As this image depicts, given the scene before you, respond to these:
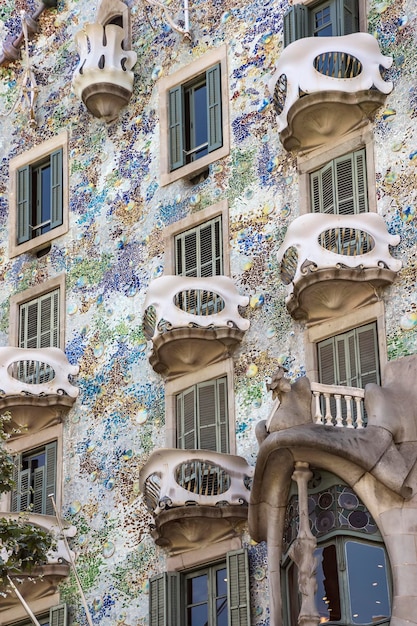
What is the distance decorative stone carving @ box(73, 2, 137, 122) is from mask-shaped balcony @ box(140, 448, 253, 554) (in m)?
7.11

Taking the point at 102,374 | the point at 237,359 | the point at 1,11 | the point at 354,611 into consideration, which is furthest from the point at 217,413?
the point at 1,11

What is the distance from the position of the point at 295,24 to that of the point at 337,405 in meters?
6.85

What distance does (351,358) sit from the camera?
24734mm

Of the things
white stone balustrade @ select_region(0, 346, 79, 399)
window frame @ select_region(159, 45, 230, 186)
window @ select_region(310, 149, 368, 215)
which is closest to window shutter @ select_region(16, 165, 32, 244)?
white stone balustrade @ select_region(0, 346, 79, 399)

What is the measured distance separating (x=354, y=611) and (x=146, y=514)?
16.0ft

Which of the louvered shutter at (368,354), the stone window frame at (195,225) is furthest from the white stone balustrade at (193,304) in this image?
the louvered shutter at (368,354)

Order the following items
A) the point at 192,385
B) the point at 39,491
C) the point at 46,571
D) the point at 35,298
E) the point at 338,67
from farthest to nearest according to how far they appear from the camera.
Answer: the point at 35,298
the point at 39,491
the point at 46,571
the point at 192,385
the point at 338,67

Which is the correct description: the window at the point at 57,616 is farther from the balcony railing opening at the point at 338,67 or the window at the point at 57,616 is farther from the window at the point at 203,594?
the balcony railing opening at the point at 338,67

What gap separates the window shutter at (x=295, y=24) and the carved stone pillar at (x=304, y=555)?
288 inches

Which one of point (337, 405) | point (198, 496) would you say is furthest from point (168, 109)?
point (337, 405)

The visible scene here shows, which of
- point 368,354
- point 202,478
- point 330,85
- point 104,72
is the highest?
point 104,72

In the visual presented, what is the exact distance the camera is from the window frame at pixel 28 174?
30.2 metres

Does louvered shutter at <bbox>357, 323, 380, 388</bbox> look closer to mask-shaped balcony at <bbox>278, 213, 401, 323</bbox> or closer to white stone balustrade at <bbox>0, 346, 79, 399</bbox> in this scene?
mask-shaped balcony at <bbox>278, 213, 401, 323</bbox>

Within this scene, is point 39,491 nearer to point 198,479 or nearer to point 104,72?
point 198,479
